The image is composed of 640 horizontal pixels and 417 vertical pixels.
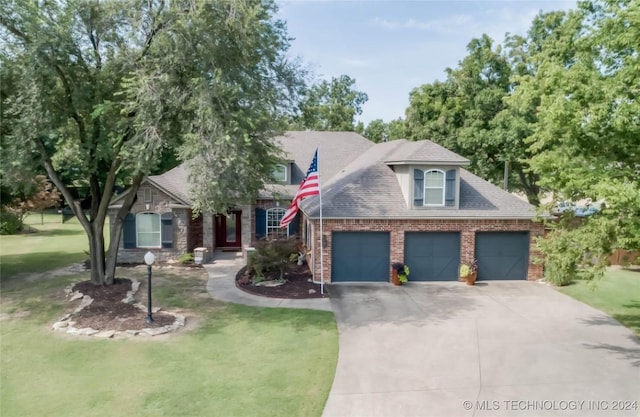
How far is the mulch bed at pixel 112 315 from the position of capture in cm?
1208

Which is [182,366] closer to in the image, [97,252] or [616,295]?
[97,252]

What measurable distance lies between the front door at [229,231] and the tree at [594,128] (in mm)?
17252

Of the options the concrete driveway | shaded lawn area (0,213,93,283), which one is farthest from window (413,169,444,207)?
shaded lawn area (0,213,93,283)

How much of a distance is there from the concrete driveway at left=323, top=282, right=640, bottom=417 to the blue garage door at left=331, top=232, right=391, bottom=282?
1.89m

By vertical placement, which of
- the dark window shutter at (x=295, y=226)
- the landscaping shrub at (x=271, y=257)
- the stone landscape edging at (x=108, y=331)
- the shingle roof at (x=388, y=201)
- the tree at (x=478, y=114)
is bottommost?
the stone landscape edging at (x=108, y=331)

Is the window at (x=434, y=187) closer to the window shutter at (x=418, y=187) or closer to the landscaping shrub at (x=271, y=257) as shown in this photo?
the window shutter at (x=418, y=187)

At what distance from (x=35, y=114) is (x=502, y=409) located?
14416 millimetres

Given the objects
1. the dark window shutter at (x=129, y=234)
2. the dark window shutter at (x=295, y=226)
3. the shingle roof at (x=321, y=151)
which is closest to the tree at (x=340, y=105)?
the shingle roof at (x=321, y=151)

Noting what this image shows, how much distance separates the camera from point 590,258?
10227 millimetres

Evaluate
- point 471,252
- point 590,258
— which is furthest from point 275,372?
point 471,252

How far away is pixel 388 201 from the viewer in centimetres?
1794

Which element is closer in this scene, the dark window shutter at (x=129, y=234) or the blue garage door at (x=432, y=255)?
the blue garage door at (x=432, y=255)

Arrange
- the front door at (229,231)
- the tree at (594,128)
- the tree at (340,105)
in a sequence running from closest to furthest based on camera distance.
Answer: the tree at (594,128) < the front door at (229,231) < the tree at (340,105)

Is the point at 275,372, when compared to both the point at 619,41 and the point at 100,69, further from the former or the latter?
the point at 100,69
